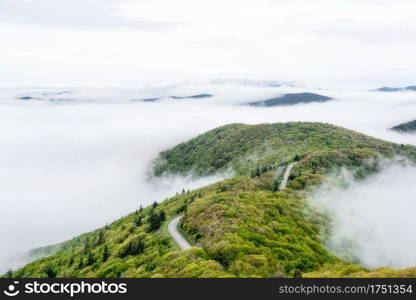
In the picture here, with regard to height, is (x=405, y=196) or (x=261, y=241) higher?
(x=261, y=241)

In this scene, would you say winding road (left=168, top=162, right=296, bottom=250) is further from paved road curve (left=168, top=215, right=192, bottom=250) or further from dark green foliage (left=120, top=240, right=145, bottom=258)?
dark green foliage (left=120, top=240, right=145, bottom=258)

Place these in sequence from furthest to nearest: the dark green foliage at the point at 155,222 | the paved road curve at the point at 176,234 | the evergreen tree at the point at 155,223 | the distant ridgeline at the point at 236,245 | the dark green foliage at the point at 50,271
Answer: the dark green foliage at the point at 50,271, the dark green foliage at the point at 155,222, the evergreen tree at the point at 155,223, the paved road curve at the point at 176,234, the distant ridgeline at the point at 236,245

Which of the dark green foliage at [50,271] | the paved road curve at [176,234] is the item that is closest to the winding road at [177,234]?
the paved road curve at [176,234]

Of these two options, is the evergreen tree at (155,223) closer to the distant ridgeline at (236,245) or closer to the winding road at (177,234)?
the distant ridgeline at (236,245)

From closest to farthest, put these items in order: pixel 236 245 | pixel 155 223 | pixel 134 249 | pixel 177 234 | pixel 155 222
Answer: pixel 236 245 < pixel 134 249 < pixel 177 234 < pixel 155 223 < pixel 155 222

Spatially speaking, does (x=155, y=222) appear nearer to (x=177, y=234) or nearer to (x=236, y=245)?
(x=177, y=234)

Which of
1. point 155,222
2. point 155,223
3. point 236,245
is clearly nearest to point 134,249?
point 155,223

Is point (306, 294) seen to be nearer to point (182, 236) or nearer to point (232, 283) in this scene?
point (232, 283)

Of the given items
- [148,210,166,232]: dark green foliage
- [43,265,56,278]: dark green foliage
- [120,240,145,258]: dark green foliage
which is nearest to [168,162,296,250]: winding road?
[148,210,166,232]: dark green foliage

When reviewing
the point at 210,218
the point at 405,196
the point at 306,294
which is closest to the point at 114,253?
the point at 210,218
